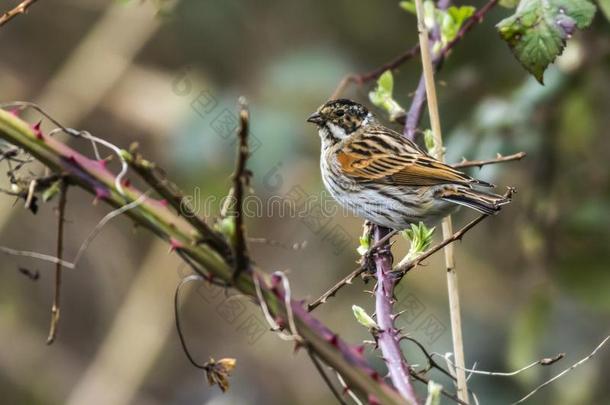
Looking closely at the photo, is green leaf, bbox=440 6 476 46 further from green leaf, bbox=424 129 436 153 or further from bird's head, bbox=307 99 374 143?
bird's head, bbox=307 99 374 143

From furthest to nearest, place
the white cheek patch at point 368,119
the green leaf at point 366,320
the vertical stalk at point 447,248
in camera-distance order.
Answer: the white cheek patch at point 368,119
the vertical stalk at point 447,248
the green leaf at point 366,320

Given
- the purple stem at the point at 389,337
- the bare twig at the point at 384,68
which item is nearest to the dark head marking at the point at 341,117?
the bare twig at the point at 384,68

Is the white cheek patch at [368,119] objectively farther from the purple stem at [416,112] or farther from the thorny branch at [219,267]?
the thorny branch at [219,267]

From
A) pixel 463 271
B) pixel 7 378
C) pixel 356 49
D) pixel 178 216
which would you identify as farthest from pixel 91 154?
pixel 178 216

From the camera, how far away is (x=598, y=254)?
15.3 feet

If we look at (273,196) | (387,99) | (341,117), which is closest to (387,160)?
(341,117)

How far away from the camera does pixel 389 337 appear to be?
2.33m

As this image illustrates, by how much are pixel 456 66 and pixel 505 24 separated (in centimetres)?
262

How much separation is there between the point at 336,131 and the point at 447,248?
225 centimetres

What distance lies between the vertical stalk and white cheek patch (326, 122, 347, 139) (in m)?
1.70

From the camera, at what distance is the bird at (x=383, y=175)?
4.20 meters

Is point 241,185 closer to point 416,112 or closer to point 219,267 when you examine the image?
point 219,267

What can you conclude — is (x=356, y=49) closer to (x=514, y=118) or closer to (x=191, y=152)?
(x=191, y=152)

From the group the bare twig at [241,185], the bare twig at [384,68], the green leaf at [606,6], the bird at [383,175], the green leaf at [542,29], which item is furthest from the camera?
the bird at [383,175]
